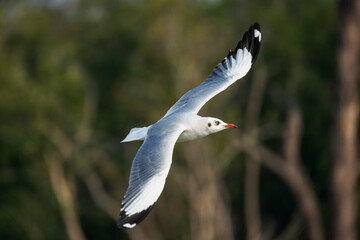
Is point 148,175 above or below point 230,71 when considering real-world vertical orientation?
below

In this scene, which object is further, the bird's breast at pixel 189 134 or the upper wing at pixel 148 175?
the bird's breast at pixel 189 134

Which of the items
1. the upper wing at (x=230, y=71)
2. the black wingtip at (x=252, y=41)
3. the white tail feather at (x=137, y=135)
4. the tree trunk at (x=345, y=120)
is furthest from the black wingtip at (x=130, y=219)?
the tree trunk at (x=345, y=120)

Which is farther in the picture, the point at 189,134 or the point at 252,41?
the point at 252,41

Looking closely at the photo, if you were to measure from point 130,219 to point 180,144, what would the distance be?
12.5m

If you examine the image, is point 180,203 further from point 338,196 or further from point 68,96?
point 338,196

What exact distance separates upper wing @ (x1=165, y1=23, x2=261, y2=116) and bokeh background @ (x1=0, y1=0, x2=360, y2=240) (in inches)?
354

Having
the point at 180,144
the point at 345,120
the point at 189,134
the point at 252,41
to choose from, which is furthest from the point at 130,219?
the point at 180,144

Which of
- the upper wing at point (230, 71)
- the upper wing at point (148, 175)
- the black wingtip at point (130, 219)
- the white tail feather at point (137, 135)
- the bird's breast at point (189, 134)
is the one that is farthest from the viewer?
the upper wing at point (230, 71)

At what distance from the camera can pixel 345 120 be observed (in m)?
15.0

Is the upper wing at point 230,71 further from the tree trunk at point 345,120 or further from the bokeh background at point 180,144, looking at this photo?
the bokeh background at point 180,144

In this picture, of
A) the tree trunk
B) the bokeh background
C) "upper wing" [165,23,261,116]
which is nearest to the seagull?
"upper wing" [165,23,261,116]

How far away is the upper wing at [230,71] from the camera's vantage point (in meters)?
9.16

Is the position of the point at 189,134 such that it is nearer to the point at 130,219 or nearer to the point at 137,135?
the point at 137,135

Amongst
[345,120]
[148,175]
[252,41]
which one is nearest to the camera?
[148,175]
